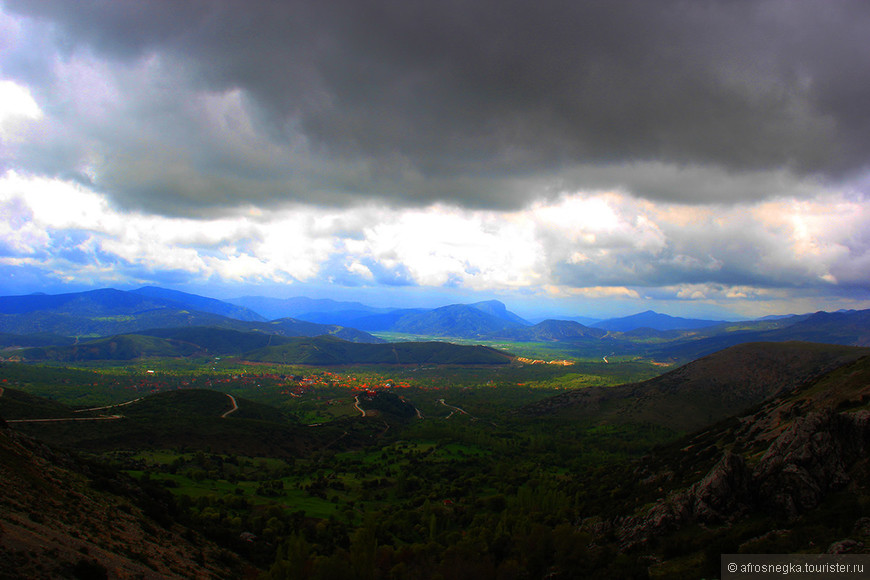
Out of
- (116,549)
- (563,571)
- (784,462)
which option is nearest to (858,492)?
(784,462)

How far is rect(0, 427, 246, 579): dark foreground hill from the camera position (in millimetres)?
21938

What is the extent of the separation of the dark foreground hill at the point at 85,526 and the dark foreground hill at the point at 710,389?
127762 mm

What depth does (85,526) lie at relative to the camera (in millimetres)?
29219

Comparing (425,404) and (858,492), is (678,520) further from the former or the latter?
(425,404)

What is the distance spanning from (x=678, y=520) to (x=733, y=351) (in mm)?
157936

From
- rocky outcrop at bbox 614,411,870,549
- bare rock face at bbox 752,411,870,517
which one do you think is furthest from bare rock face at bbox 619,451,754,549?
bare rock face at bbox 752,411,870,517

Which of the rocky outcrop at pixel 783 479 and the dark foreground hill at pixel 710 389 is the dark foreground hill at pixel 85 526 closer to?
the rocky outcrop at pixel 783 479

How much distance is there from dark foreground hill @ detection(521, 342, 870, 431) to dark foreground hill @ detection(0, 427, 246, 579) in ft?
419

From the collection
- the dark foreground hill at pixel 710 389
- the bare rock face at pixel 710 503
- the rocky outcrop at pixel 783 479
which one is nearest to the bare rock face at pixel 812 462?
the rocky outcrop at pixel 783 479

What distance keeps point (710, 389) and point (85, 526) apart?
165m

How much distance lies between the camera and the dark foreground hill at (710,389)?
125m

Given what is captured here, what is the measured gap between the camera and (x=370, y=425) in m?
143

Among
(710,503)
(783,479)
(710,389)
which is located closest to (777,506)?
(783,479)

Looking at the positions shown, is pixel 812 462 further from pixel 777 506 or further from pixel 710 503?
pixel 710 503
